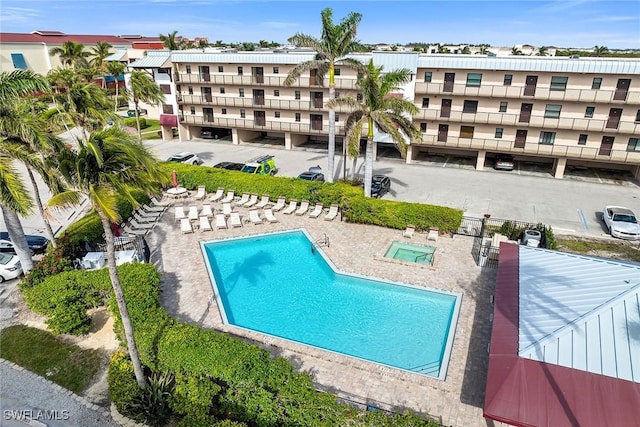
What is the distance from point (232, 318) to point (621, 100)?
33338 mm

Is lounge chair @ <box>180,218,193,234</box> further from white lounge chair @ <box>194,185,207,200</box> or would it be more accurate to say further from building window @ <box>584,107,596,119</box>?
building window @ <box>584,107,596,119</box>

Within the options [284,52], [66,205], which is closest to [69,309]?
[66,205]

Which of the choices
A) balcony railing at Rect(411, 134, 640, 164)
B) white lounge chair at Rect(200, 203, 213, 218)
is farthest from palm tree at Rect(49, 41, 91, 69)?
balcony railing at Rect(411, 134, 640, 164)

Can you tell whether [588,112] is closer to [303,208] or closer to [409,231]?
[409,231]

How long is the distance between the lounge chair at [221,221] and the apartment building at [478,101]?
539 inches

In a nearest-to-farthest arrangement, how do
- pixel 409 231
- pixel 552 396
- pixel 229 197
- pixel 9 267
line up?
pixel 552 396 < pixel 9 267 < pixel 409 231 < pixel 229 197

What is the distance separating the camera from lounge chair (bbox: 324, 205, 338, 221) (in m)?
26.6

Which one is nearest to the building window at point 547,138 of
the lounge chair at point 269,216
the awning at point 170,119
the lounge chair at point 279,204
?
the lounge chair at point 279,204

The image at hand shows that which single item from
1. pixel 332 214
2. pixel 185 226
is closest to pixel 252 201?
pixel 185 226

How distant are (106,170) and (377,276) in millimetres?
13570

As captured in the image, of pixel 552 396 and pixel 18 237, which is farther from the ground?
pixel 18 237

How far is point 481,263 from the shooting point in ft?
67.9

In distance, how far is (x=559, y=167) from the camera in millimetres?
35344

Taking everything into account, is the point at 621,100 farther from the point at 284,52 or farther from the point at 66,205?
the point at 66,205
